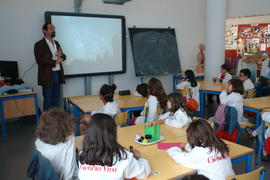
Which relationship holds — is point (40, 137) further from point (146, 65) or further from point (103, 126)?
point (146, 65)

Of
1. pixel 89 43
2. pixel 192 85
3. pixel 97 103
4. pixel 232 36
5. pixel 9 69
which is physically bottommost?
pixel 97 103

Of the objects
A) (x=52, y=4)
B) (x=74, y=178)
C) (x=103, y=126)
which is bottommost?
(x=74, y=178)

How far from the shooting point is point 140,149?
7.07 feet

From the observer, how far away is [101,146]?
65.4 inches

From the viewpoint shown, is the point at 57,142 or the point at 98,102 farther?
the point at 98,102

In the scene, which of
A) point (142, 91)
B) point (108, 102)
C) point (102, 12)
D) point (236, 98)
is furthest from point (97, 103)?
point (102, 12)

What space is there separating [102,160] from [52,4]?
4.65m

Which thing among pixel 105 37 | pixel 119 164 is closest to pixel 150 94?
pixel 119 164

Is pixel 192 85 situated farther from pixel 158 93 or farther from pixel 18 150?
pixel 18 150

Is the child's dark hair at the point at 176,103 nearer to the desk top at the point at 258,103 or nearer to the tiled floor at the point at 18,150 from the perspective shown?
the tiled floor at the point at 18,150

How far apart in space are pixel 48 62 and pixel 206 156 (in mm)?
3656

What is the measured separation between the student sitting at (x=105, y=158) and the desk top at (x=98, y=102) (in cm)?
192

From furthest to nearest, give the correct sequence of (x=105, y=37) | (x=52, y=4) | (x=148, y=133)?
(x=105, y=37) → (x=52, y=4) → (x=148, y=133)

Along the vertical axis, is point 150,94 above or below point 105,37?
below
